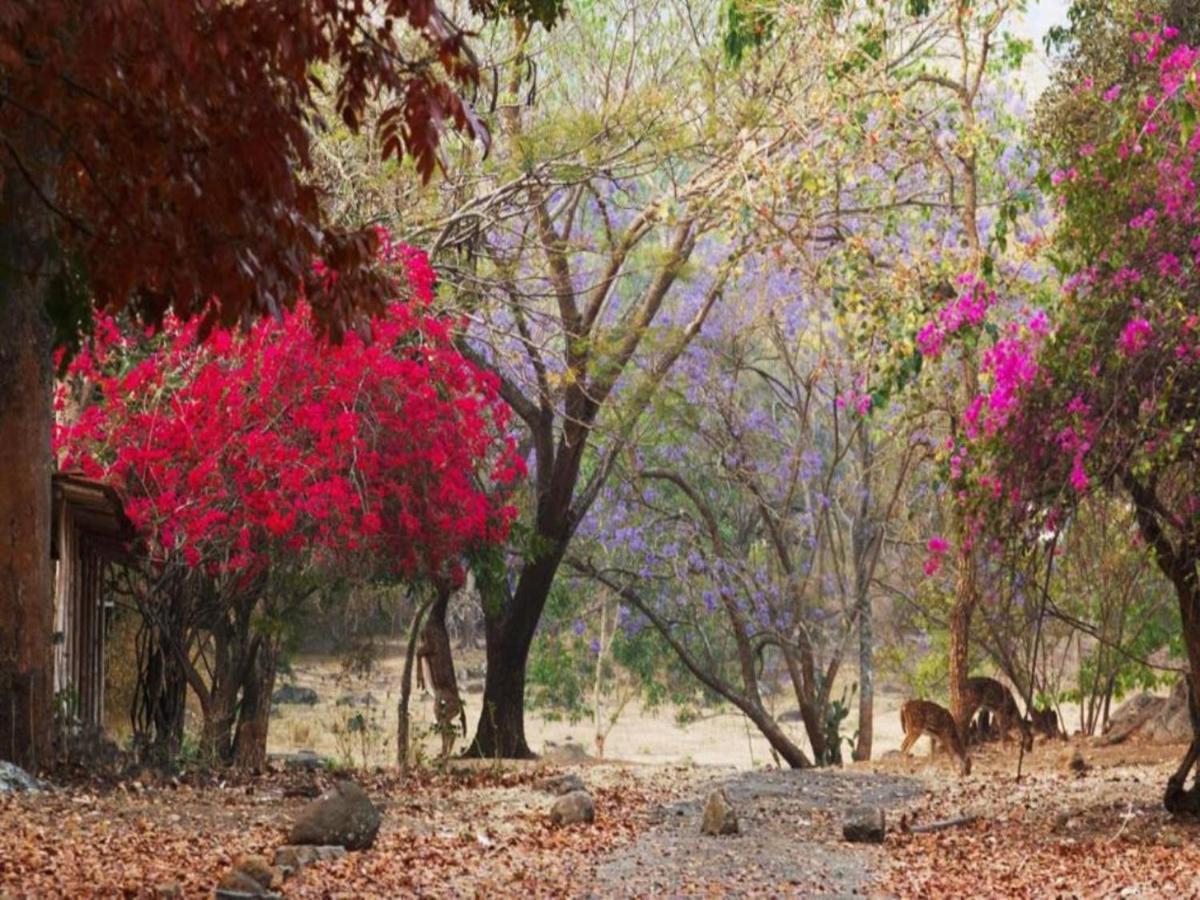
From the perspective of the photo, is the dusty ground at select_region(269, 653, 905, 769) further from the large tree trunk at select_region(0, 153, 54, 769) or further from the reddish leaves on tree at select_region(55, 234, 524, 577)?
the large tree trunk at select_region(0, 153, 54, 769)

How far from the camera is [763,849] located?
9.64 m

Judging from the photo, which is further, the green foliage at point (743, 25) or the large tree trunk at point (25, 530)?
the green foliage at point (743, 25)

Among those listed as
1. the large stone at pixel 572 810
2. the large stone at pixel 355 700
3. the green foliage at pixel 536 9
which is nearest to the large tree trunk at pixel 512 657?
the large stone at pixel 572 810

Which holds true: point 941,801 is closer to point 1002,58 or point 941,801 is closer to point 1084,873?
point 1084,873

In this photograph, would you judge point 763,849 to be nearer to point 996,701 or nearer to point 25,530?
point 25,530

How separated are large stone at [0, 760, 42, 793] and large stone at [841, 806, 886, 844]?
458 cm

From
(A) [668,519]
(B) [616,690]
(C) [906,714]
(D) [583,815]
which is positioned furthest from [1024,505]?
(B) [616,690]

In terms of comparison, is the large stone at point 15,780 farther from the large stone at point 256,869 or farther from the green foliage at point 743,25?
the green foliage at point 743,25

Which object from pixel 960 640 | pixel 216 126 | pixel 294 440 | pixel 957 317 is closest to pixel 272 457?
pixel 294 440

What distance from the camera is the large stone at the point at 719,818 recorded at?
10.1 m

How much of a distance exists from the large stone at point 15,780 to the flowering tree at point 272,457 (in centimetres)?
239

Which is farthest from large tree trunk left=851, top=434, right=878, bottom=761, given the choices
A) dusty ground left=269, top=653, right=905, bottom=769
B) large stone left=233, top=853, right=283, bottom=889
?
large stone left=233, top=853, right=283, bottom=889

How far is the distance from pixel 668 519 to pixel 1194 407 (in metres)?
11.7

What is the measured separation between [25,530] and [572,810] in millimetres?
3541
